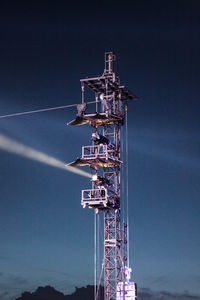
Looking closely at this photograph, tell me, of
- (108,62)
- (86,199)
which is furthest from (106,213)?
(108,62)

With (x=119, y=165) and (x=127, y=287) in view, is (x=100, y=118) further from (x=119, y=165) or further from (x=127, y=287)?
(x=127, y=287)

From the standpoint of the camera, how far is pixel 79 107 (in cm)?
8006

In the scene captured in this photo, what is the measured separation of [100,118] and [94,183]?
19.2ft

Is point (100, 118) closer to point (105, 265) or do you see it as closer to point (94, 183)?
point (94, 183)

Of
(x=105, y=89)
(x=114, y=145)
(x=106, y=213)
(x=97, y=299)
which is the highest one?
(x=105, y=89)

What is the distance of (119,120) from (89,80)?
464cm

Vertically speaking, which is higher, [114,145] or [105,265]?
[114,145]

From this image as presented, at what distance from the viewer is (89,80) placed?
81750 mm

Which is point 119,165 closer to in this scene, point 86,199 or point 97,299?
point 86,199

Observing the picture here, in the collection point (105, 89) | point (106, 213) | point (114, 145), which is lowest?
point (106, 213)

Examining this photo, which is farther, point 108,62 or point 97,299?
point 108,62

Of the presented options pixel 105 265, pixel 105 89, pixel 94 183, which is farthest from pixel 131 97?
pixel 105 265

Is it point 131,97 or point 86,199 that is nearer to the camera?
point 86,199

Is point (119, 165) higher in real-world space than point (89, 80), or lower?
lower
